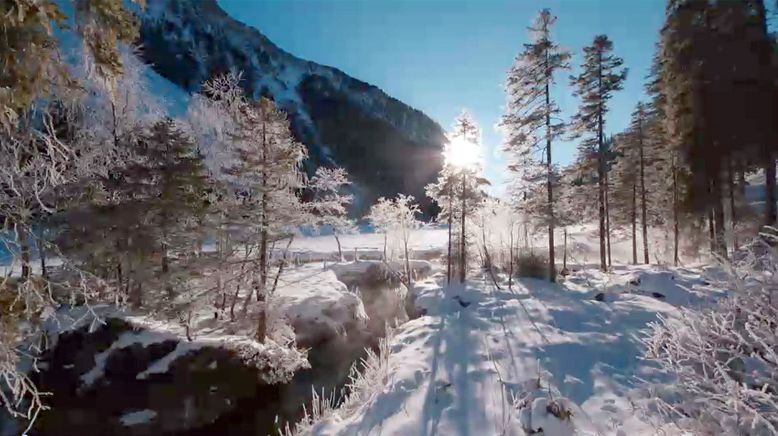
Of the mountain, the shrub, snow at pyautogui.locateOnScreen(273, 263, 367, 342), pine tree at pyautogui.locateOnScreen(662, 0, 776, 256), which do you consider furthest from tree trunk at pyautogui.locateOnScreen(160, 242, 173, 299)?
the mountain

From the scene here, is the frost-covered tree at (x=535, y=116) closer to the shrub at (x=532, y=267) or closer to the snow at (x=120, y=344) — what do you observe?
the shrub at (x=532, y=267)

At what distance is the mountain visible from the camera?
273 feet

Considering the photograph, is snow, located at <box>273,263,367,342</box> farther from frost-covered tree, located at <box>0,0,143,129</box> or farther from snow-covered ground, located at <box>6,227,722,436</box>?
frost-covered tree, located at <box>0,0,143,129</box>

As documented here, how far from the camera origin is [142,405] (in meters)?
11.7

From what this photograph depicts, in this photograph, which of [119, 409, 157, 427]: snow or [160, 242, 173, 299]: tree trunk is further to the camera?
[160, 242, 173, 299]: tree trunk

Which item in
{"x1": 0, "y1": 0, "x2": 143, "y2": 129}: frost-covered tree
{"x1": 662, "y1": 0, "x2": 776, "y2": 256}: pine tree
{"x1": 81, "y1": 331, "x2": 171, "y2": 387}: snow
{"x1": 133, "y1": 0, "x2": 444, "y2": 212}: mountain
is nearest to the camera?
{"x1": 0, "y1": 0, "x2": 143, "y2": 129}: frost-covered tree

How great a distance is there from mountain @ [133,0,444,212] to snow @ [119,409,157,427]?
6572 centimetres

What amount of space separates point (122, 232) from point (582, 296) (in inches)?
633

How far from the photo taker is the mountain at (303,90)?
83.3 meters

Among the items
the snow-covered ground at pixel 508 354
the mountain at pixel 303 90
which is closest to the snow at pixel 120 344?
the snow-covered ground at pixel 508 354

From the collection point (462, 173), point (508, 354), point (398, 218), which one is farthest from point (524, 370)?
point (398, 218)

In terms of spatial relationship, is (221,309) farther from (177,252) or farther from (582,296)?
(582,296)

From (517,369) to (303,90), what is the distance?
102 m

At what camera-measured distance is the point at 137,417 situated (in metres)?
11.3
